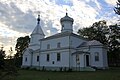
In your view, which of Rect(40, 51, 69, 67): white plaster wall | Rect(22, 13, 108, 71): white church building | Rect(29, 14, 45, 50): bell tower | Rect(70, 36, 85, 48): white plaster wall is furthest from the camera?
Rect(29, 14, 45, 50): bell tower

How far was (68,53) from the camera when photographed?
35438 mm

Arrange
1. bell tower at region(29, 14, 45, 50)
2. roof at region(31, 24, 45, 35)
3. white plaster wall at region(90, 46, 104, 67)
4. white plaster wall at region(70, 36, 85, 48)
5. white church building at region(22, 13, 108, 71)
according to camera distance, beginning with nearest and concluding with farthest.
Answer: white plaster wall at region(90, 46, 104, 67) < white church building at region(22, 13, 108, 71) < white plaster wall at region(70, 36, 85, 48) < bell tower at region(29, 14, 45, 50) < roof at region(31, 24, 45, 35)

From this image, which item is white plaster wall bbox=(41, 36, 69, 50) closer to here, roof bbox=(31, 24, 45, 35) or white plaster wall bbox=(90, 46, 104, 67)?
white plaster wall bbox=(90, 46, 104, 67)

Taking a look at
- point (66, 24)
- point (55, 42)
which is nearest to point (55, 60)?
point (55, 42)

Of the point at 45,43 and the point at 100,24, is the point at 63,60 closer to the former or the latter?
the point at 45,43

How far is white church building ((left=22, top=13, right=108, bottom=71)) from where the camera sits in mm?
33594

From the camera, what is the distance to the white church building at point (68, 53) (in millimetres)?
33594

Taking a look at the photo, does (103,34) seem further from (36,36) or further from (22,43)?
(22,43)

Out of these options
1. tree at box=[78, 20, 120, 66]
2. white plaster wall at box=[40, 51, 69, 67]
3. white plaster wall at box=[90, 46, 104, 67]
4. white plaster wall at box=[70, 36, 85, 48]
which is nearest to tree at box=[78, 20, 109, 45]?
tree at box=[78, 20, 120, 66]

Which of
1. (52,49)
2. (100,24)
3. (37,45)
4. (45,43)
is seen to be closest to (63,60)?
(52,49)

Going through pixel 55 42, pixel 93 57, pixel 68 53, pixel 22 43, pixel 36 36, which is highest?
pixel 22 43

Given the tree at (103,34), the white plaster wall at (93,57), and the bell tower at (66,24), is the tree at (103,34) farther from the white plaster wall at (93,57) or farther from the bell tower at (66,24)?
the white plaster wall at (93,57)

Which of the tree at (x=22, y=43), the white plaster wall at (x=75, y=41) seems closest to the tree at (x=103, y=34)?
the white plaster wall at (x=75, y=41)

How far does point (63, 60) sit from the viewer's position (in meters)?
36.2
